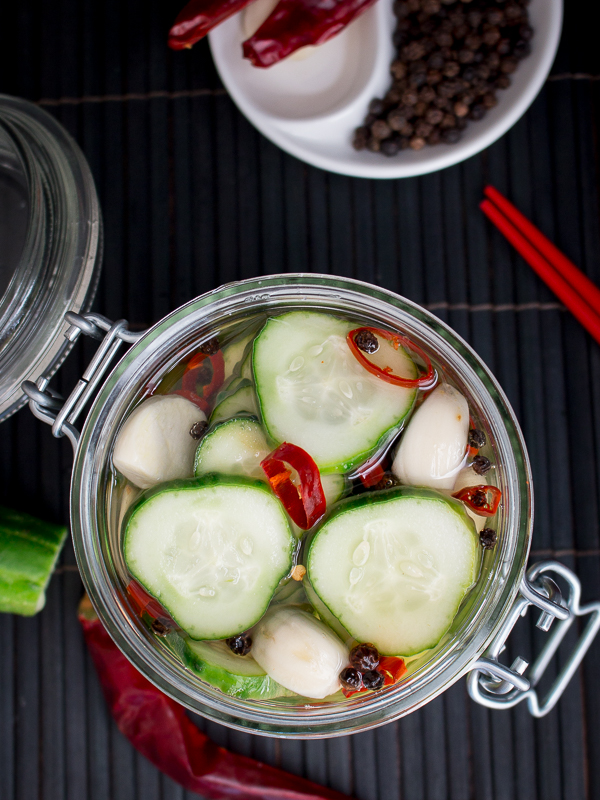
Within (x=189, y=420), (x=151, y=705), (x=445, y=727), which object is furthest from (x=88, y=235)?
(x=445, y=727)

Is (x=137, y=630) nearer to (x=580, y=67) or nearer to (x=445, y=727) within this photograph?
(x=445, y=727)

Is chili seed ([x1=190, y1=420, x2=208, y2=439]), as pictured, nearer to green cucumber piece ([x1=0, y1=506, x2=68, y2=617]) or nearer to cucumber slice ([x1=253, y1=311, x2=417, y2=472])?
cucumber slice ([x1=253, y1=311, x2=417, y2=472])

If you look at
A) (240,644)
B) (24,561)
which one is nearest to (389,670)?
(240,644)

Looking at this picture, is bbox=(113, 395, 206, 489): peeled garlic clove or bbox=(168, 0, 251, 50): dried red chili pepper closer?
bbox=(113, 395, 206, 489): peeled garlic clove

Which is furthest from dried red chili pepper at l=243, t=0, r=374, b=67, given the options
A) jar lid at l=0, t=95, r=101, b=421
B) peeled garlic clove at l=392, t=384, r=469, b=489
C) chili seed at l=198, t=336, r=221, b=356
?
peeled garlic clove at l=392, t=384, r=469, b=489

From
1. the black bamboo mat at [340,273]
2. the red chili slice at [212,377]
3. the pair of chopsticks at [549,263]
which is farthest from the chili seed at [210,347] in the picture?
the pair of chopsticks at [549,263]

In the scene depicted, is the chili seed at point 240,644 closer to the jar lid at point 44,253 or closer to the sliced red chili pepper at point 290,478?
the sliced red chili pepper at point 290,478

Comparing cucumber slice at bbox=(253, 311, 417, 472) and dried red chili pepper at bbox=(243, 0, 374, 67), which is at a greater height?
dried red chili pepper at bbox=(243, 0, 374, 67)
